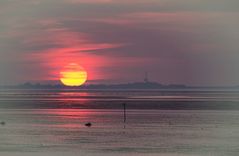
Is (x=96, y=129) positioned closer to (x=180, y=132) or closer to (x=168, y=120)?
(x=180, y=132)

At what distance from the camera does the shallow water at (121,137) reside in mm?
36844

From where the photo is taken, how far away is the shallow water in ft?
121

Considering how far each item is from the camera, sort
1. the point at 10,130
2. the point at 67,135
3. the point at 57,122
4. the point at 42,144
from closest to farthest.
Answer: the point at 42,144
the point at 67,135
the point at 10,130
the point at 57,122

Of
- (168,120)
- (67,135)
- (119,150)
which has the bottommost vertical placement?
(119,150)

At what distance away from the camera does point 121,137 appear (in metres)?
43.9

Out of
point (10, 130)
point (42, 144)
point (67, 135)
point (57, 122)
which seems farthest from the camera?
point (57, 122)

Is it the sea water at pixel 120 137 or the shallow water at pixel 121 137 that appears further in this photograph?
the shallow water at pixel 121 137

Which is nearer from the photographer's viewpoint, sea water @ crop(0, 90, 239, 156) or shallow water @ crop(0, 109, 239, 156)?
sea water @ crop(0, 90, 239, 156)

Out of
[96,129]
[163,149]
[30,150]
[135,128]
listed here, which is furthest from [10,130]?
[163,149]

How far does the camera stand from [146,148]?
124ft

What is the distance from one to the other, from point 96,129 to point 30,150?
14.1 meters

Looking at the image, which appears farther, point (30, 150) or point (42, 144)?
point (42, 144)

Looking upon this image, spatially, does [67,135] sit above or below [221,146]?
above

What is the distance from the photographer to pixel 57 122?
58.3 meters
